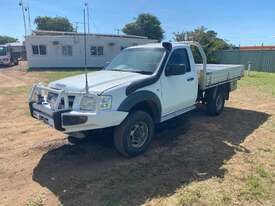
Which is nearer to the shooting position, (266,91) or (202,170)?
(202,170)

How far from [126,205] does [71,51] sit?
25711 mm

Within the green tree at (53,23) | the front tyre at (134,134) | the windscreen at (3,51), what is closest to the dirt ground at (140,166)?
the front tyre at (134,134)

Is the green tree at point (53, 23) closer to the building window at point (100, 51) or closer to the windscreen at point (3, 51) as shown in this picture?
the windscreen at point (3, 51)

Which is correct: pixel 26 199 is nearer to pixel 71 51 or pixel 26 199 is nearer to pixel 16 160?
pixel 16 160

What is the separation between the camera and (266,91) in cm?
1207

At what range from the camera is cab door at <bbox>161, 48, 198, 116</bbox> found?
5254 mm

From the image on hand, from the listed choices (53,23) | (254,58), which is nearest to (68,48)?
(254,58)

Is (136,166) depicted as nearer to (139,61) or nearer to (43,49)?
(139,61)

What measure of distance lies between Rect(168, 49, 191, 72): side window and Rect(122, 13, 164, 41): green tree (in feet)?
183

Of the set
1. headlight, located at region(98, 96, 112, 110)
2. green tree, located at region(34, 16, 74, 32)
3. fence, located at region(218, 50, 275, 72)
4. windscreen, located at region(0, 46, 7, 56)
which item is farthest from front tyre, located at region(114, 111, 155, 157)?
green tree, located at region(34, 16, 74, 32)

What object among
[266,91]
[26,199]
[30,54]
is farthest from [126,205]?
[30,54]

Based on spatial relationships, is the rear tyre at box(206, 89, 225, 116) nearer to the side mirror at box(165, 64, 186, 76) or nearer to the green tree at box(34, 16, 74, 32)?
the side mirror at box(165, 64, 186, 76)

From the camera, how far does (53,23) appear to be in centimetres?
7000

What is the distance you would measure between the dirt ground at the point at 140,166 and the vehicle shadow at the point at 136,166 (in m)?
0.01
